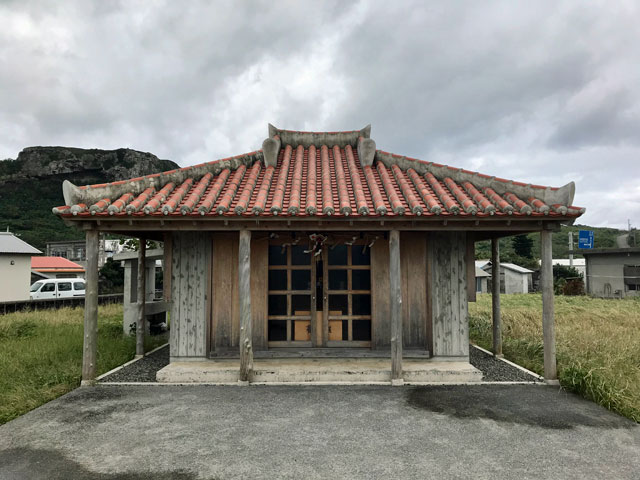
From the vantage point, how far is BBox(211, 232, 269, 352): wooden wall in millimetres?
7070

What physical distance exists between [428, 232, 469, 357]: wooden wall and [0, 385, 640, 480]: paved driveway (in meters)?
1.37

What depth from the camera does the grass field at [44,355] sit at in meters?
5.35

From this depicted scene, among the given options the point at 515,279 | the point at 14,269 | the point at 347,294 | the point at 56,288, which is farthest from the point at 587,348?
the point at 515,279

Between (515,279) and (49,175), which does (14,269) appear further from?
(49,175)

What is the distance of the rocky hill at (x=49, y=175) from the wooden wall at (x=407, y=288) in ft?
171

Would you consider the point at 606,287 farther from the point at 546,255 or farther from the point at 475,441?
the point at 475,441

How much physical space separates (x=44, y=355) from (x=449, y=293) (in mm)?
7823

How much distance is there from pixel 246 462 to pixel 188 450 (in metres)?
0.68

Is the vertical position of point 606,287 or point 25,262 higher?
point 25,262

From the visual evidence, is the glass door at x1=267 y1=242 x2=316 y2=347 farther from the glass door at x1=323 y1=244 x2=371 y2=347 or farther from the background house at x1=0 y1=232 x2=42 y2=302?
the background house at x1=0 y1=232 x2=42 y2=302

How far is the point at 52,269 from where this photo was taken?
87.6 ft

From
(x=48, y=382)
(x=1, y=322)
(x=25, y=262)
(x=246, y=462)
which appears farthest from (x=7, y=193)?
(x=246, y=462)

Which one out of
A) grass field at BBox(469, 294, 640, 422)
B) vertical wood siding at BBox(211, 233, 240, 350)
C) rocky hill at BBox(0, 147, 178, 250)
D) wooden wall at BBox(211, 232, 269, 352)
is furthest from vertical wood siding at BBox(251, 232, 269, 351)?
rocky hill at BBox(0, 147, 178, 250)

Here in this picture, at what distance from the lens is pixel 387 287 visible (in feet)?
23.5
